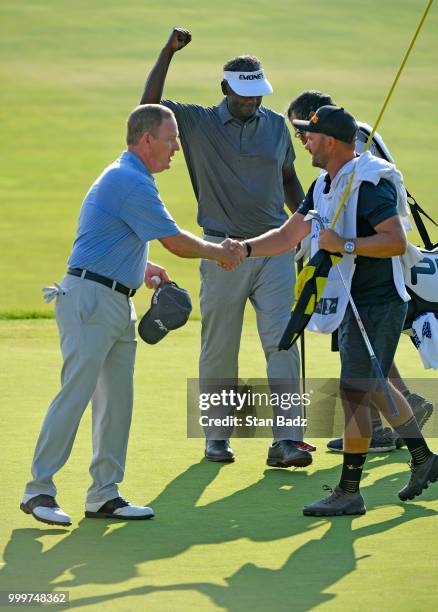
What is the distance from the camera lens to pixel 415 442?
21.0ft

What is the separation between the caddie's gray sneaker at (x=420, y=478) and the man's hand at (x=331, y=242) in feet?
3.69

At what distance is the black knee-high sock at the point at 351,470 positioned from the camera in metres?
6.09

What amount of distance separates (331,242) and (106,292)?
3.01 ft

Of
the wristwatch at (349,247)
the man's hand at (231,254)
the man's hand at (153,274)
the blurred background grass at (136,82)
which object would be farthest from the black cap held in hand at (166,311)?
the blurred background grass at (136,82)

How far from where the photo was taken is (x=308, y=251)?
23.5 feet

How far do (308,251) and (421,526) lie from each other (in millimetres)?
1736

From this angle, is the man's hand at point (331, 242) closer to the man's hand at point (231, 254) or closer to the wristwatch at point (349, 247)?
the wristwatch at point (349, 247)

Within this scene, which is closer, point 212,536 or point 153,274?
point 212,536

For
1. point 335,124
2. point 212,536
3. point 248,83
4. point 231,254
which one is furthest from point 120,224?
point 248,83

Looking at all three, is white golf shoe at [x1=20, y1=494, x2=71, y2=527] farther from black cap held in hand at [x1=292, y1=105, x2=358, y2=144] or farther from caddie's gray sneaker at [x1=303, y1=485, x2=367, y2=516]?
black cap held in hand at [x1=292, y1=105, x2=358, y2=144]

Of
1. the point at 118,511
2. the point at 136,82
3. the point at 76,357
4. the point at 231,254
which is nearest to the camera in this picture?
the point at 76,357

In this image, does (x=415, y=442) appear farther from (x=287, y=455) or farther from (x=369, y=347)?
(x=287, y=455)

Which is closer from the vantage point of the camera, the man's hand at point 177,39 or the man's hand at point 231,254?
the man's hand at point 231,254

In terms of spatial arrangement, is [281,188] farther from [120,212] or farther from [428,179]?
[428,179]
